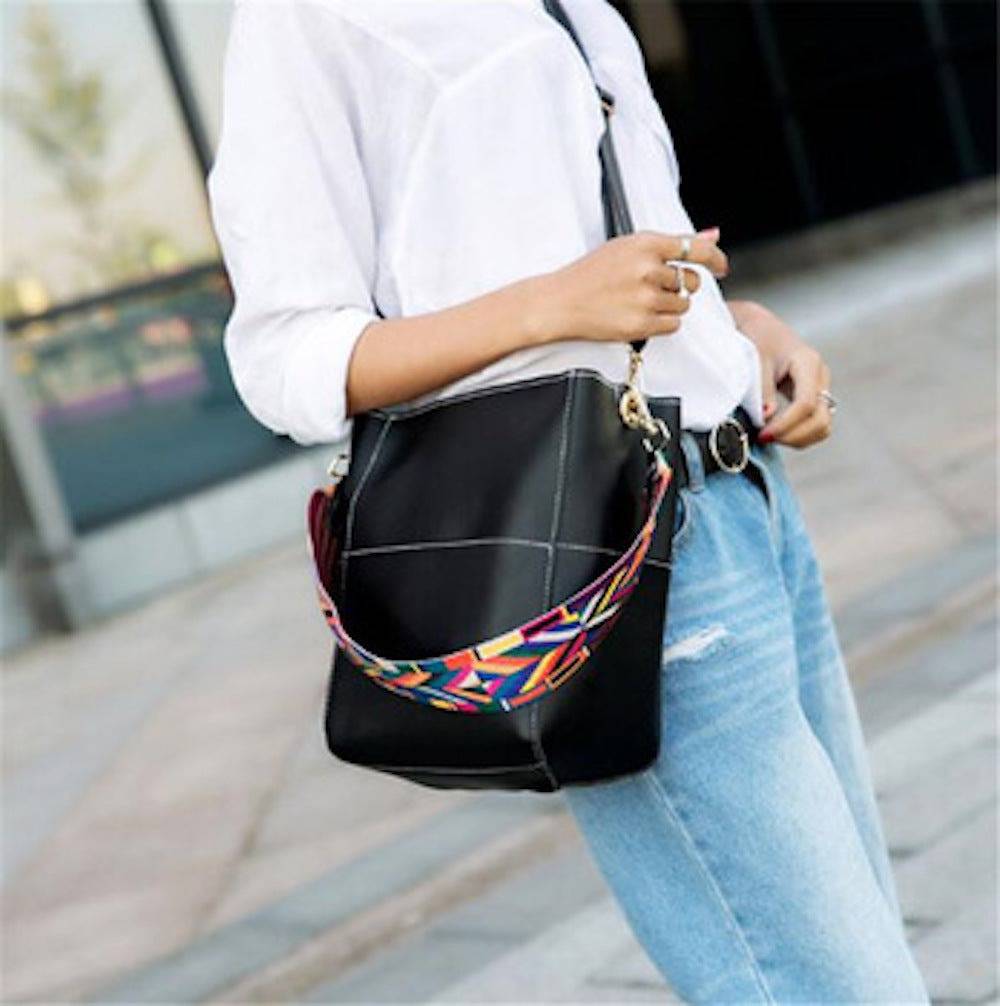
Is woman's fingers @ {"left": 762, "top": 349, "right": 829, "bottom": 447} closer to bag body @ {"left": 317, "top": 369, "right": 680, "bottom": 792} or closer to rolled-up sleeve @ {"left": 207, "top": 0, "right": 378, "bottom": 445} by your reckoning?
bag body @ {"left": 317, "top": 369, "right": 680, "bottom": 792}

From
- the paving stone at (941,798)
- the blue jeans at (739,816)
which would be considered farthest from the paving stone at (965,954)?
the blue jeans at (739,816)

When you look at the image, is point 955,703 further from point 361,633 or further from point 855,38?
point 855,38

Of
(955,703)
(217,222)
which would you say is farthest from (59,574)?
(217,222)

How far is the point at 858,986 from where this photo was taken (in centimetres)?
187

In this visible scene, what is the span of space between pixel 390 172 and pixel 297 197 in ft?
0.27

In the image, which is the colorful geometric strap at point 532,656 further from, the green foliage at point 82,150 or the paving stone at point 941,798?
the green foliage at point 82,150

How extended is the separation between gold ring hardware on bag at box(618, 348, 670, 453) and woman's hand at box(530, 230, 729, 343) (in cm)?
3

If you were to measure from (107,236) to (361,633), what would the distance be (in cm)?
848

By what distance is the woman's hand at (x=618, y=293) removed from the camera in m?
1.70

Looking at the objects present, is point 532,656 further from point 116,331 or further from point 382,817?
point 116,331

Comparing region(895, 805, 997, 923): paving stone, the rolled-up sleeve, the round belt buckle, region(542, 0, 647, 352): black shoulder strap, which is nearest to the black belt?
the round belt buckle

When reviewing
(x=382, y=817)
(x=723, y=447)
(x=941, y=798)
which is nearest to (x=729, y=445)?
(x=723, y=447)

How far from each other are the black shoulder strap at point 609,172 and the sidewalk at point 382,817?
1803mm

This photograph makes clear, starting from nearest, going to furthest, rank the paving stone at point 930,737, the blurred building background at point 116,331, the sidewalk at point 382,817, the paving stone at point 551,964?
the paving stone at point 551,964 → the sidewalk at point 382,817 → the paving stone at point 930,737 → the blurred building background at point 116,331
